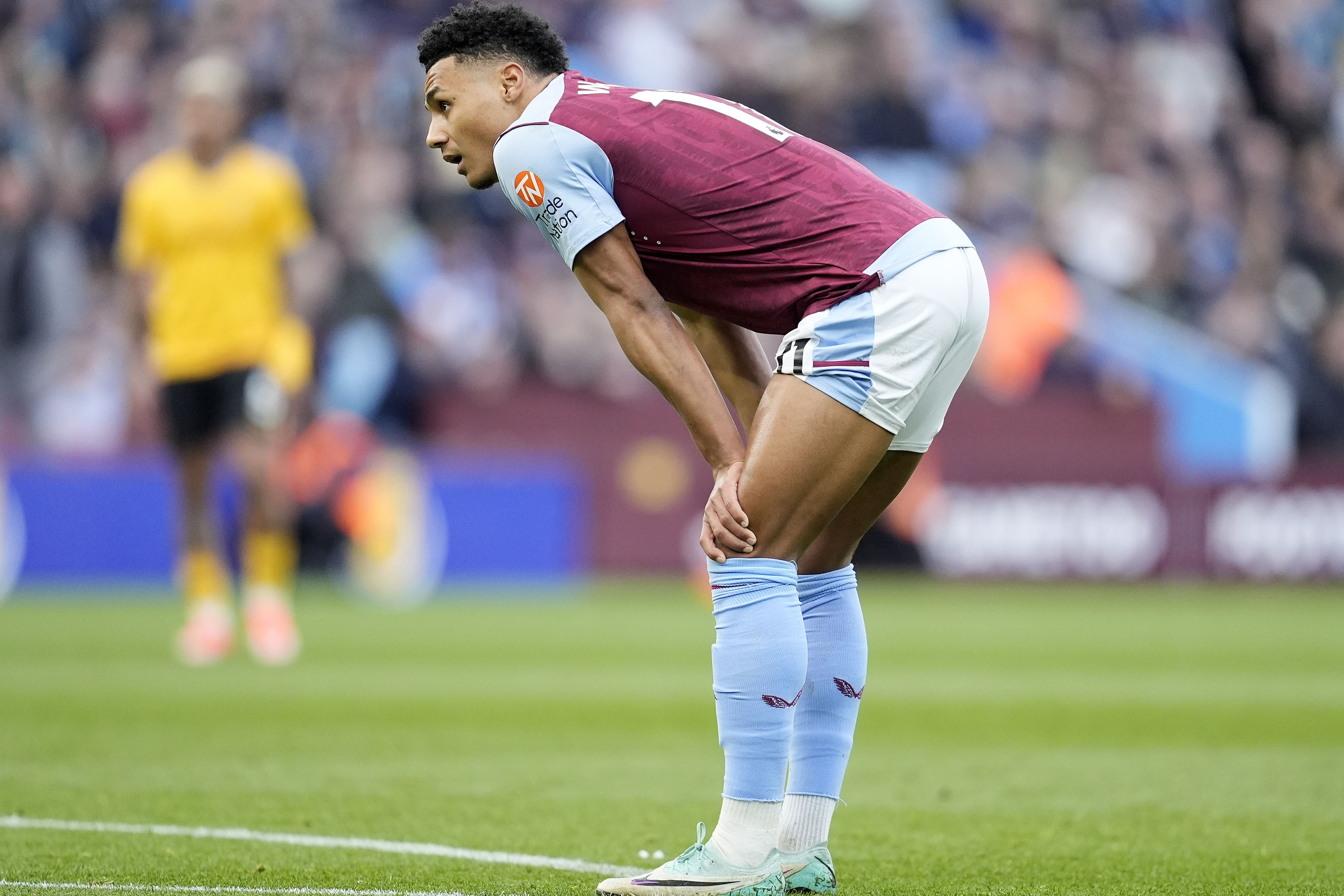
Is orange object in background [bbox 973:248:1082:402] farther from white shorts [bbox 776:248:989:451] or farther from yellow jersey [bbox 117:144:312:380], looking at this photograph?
white shorts [bbox 776:248:989:451]

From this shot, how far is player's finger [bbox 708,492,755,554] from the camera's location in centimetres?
323

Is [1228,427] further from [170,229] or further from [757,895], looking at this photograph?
[757,895]

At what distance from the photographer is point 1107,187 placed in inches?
645

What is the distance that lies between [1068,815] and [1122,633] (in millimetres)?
5752

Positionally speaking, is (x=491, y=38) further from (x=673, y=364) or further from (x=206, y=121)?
(x=206, y=121)

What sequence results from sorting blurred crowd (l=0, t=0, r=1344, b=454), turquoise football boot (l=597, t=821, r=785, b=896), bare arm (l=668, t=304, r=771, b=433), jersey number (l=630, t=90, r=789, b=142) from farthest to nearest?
blurred crowd (l=0, t=0, r=1344, b=454) < bare arm (l=668, t=304, r=771, b=433) < jersey number (l=630, t=90, r=789, b=142) < turquoise football boot (l=597, t=821, r=785, b=896)

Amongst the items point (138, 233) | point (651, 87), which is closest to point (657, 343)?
point (138, 233)

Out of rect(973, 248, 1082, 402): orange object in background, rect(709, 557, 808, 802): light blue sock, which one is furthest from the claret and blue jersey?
rect(973, 248, 1082, 402): orange object in background

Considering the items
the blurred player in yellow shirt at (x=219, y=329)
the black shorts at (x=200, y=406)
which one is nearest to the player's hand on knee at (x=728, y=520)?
the blurred player in yellow shirt at (x=219, y=329)

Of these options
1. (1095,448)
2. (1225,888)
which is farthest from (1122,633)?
(1225,888)

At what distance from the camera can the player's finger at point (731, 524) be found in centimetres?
323

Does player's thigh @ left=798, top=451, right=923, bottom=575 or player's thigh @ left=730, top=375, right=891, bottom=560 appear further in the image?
player's thigh @ left=798, top=451, right=923, bottom=575

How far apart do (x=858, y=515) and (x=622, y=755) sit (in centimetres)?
212

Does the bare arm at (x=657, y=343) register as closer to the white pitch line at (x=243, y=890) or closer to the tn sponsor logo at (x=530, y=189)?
the tn sponsor logo at (x=530, y=189)
